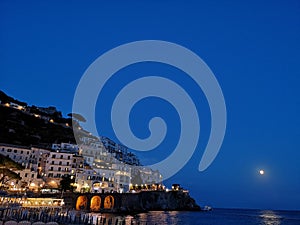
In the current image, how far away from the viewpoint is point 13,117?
11031 centimetres

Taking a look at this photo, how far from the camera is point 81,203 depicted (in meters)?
67.5

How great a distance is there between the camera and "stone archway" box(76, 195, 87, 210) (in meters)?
65.8

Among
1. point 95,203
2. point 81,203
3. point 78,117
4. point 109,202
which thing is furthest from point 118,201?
point 78,117

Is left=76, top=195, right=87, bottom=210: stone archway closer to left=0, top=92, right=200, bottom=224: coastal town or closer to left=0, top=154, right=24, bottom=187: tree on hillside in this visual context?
left=0, top=92, right=200, bottom=224: coastal town

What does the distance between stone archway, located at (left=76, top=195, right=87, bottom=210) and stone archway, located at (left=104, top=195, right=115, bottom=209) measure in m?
6.85

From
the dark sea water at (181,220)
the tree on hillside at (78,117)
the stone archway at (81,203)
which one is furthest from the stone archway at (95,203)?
the tree on hillside at (78,117)

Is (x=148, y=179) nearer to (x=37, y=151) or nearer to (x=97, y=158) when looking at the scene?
(x=97, y=158)

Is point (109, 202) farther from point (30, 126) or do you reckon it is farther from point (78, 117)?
point (78, 117)

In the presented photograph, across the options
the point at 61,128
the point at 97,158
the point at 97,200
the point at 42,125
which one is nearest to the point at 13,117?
the point at 42,125

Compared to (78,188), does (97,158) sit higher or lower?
higher

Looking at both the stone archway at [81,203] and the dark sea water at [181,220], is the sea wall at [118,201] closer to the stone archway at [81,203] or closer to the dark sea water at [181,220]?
the stone archway at [81,203]

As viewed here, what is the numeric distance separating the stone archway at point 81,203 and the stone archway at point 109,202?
6846 mm

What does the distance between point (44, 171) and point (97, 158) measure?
981 inches

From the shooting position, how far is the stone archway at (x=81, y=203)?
65812 mm
